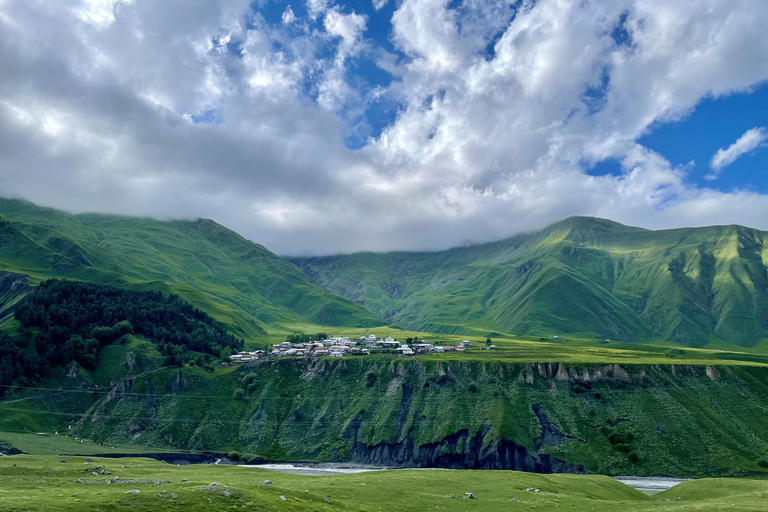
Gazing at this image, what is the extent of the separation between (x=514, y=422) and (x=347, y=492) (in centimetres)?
10519

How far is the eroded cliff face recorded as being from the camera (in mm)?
159000

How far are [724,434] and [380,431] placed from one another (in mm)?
109498

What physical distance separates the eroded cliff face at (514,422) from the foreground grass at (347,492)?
141 ft

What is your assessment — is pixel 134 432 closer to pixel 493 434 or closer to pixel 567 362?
pixel 493 434

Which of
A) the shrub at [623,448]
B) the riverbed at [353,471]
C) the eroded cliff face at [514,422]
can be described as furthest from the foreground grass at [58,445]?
the shrub at [623,448]

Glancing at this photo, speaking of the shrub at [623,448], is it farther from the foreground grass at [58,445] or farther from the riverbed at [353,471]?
the foreground grass at [58,445]

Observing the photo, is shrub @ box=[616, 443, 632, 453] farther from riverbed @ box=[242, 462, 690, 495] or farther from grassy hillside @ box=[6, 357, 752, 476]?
riverbed @ box=[242, 462, 690, 495]

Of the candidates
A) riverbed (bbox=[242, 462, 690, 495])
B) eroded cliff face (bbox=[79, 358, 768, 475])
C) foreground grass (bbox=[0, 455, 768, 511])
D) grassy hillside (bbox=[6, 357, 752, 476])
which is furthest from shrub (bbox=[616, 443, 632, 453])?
foreground grass (bbox=[0, 455, 768, 511])

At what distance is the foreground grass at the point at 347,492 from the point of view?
55.6 meters

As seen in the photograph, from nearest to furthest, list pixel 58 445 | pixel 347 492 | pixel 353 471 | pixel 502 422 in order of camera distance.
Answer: pixel 347 492 < pixel 58 445 < pixel 353 471 < pixel 502 422

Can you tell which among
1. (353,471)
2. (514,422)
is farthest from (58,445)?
(514,422)

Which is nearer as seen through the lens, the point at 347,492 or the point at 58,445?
the point at 347,492

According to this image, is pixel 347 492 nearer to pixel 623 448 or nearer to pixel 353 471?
pixel 353 471

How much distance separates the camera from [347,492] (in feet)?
269
